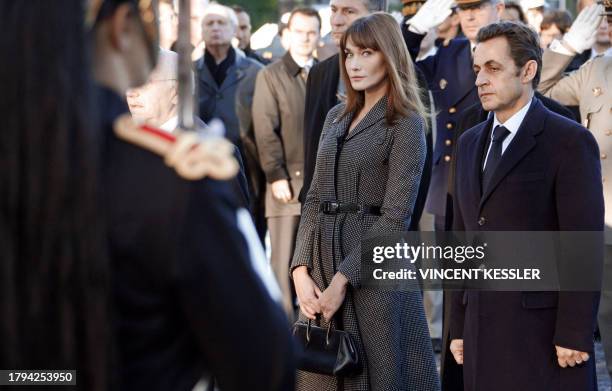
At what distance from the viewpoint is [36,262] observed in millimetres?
1721

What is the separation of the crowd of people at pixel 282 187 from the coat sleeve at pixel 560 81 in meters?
0.02

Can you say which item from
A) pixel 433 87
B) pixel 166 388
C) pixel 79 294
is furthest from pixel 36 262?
pixel 433 87

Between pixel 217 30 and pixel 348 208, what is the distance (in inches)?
195

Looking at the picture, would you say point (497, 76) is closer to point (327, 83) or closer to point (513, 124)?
point (513, 124)

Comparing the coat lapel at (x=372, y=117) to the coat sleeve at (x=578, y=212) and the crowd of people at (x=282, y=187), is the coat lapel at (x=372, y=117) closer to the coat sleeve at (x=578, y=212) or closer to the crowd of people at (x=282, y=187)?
the crowd of people at (x=282, y=187)

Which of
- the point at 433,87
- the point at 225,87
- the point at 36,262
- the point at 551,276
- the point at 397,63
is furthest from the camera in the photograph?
the point at 225,87

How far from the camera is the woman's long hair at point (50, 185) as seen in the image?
1.70m

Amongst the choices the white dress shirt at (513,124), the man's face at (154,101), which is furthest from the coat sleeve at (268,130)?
the white dress shirt at (513,124)

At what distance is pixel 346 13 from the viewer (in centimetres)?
712

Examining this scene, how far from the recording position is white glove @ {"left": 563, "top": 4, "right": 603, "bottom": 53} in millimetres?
7612

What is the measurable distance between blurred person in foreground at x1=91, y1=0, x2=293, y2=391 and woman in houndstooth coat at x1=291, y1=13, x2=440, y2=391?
2845 mm

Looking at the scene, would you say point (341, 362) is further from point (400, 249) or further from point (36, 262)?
point (36, 262)

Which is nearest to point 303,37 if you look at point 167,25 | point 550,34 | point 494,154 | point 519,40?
point 167,25

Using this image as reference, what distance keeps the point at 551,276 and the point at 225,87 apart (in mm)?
5346
